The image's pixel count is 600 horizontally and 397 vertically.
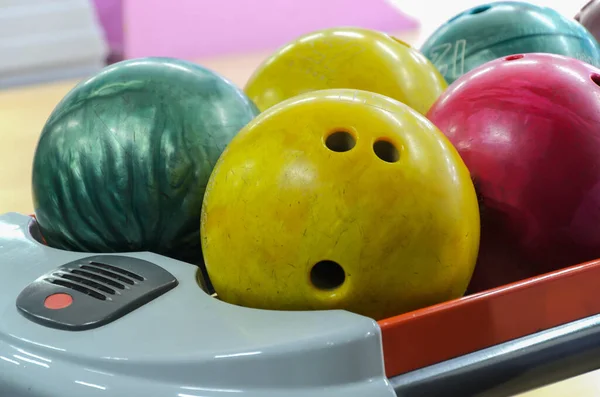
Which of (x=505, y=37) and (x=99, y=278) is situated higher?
(x=505, y=37)

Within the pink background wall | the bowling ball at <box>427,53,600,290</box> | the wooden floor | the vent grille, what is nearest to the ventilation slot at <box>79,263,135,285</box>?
the vent grille

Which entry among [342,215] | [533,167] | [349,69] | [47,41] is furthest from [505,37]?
[47,41]

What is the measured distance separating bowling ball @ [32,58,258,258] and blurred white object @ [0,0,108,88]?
290 cm

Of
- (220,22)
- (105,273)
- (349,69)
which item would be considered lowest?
(220,22)

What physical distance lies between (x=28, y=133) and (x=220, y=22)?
1710 millimetres

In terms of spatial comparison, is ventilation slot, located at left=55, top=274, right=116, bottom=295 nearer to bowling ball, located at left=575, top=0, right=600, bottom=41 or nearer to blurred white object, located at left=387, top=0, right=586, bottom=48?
bowling ball, located at left=575, top=0, right=600, bottom=41

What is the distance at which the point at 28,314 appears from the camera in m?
0.78

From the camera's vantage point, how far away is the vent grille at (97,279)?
796 mm

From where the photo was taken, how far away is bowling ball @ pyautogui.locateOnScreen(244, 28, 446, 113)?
3.64 feet

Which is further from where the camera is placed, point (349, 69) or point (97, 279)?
point (349, 69)

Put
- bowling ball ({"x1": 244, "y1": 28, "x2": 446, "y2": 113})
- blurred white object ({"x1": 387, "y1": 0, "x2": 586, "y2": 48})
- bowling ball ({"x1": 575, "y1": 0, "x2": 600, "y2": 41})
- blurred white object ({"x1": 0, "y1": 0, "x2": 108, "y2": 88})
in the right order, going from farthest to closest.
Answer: blurred white object ({"x1": 387, "y1": 0, "x2": 586, "y2": 48}) → blurred white object ({"x1": 0, "y1": 0, "x2": 108, "y2": 88}) → bowling ball ({"x1": 575, "y1": 0, "x2": 600, "y2": 41}) → bowling ball ({"x1": 244, "y1": 28, "x2": 446, "y2": 113})

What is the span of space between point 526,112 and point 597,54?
1.40ft

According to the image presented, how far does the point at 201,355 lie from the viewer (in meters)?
0.68

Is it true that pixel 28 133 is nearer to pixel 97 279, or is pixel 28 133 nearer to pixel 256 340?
pixel 97 279
